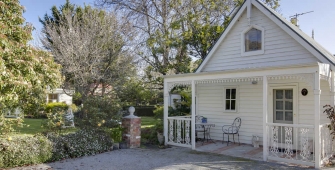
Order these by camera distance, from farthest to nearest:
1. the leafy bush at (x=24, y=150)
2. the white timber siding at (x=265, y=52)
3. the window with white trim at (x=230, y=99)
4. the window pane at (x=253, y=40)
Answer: the window with white trim at (x=230, y=99)
the window pane at (x=253, y=40)
the white timber siding at (x=265, y=52)
the leafy bush at (x=24, y=150)

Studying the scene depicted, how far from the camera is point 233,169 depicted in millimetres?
7266

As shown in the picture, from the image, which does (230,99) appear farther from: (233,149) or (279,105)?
(233,149)

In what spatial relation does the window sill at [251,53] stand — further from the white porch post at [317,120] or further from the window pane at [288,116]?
the white porch post at [317,120]

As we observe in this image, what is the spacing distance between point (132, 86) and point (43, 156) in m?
10.5

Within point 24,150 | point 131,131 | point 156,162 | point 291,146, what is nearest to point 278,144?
point 291,146

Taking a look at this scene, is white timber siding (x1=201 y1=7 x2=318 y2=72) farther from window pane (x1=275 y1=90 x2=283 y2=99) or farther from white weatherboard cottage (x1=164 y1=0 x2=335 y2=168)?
window pane (x1=275 y1=90 x2=283 y2=99)

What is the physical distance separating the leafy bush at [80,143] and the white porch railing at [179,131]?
2476 mm

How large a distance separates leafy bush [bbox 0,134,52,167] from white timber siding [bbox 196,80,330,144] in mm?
6961

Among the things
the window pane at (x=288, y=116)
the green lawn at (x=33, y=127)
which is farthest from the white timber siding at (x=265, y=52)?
the green lawn at (x=33, y=127)

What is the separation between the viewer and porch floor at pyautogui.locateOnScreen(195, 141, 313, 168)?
8913 mm

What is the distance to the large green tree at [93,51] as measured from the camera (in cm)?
1631

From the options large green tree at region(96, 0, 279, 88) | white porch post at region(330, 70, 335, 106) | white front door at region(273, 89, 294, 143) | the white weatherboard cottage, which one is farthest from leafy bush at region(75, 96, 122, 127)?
white porch post at region(330, 70, 335, 106)

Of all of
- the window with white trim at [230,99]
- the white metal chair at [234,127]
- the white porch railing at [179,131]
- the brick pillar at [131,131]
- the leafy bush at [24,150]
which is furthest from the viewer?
the window with white trim at [230,99]

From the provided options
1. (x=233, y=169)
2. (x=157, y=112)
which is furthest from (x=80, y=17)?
(x=233, y=169)
